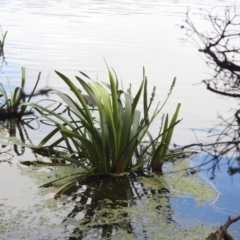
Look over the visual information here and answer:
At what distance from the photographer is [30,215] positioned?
126 inches

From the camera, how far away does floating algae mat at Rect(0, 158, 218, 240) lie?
3.03 m

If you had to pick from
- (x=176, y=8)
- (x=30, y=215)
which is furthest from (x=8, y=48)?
(x=176, y=8)

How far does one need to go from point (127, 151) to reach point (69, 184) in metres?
0.48

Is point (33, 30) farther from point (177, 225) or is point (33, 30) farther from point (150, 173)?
point (177, 225)

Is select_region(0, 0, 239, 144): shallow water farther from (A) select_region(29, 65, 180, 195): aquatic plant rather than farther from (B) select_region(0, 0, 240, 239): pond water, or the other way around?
(A) select_region(29, 65, 180, 195): aquatic plant

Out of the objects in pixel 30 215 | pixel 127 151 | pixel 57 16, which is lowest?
pixel 30 215

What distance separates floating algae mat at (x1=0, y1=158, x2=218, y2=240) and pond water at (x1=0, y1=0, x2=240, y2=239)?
62 mm

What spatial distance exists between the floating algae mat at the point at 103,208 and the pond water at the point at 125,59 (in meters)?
0.06

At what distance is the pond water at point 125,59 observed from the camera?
3788mm

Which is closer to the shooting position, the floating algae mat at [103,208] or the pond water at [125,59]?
the floating algae mat at [103,208]

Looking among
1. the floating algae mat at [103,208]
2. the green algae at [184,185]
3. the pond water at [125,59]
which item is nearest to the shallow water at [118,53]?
the pond water at [125,59]

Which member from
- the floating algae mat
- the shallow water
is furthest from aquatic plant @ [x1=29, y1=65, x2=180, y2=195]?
the shallow water

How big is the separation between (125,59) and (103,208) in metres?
5.95

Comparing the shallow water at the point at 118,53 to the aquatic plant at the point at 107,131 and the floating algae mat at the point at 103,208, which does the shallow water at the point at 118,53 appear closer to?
the aquatic plant at the point at 107,131
